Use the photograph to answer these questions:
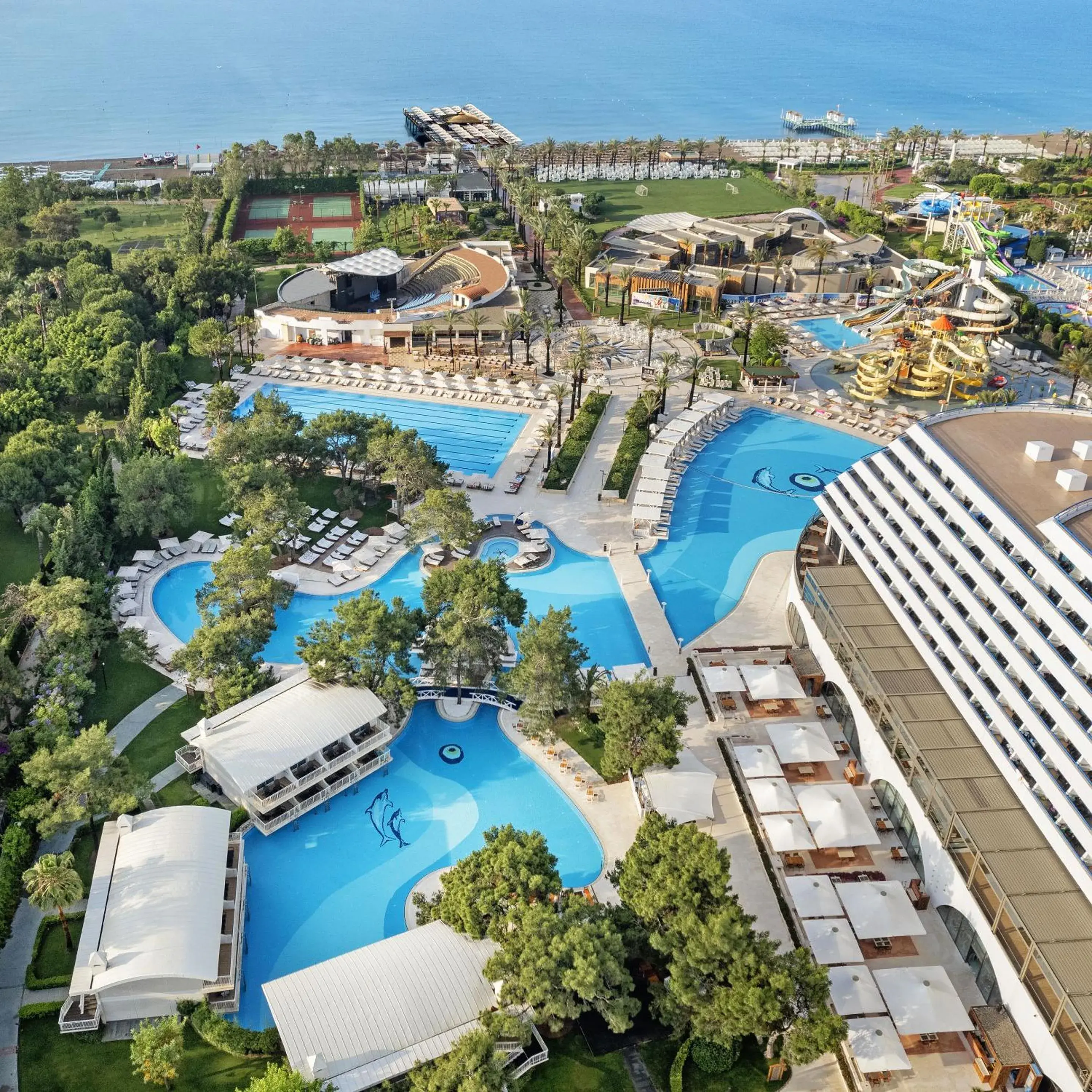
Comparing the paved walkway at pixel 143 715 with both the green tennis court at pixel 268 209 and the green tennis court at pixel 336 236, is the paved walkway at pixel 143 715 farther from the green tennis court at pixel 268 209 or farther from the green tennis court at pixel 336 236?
the green tennis court at pixel 268 209

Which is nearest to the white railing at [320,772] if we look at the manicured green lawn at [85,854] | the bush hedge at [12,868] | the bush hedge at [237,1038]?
the manicured green lawn at [85,854]

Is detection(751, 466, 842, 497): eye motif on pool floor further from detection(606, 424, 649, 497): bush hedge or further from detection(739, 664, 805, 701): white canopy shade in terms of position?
detection(739, 664, 805, 701): white canopy shade

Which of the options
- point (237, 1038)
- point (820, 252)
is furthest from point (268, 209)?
point (237, 1038)

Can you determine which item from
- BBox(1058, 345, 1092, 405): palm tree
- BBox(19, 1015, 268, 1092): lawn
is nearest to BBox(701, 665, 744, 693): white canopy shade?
BBox(19, 1015, 268, 1092): lawn

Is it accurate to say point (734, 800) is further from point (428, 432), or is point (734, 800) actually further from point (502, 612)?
point (428, 432)

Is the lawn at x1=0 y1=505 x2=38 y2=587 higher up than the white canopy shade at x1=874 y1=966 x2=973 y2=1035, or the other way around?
the white canopy shade at x1=874 y1=966 x2=973 y2=1035

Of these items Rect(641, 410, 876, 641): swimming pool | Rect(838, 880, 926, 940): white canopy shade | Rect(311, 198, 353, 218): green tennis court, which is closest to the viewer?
Rect(838, 880, 926, 940): white canopy shade

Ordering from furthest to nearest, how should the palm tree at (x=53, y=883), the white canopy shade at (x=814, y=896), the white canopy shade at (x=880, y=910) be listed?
the white canopy shade at (x=814, y=896)
the white canopy shade at (x=880, y=910)
the palm tree at (x=53, y=883)

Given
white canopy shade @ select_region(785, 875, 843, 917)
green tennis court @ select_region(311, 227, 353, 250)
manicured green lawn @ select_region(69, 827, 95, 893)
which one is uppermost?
green tennis court @ select_region(311, 227, 353, 250)
